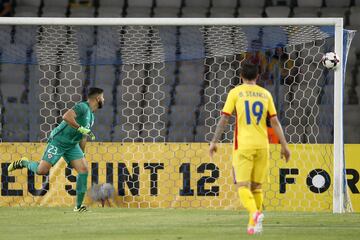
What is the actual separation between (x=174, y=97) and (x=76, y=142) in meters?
3.29

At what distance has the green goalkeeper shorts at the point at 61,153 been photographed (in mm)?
11094

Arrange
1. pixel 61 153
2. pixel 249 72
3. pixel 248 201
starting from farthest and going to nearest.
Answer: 1. pixel 61 153
2. pixel 249 72
3. pixel 248 201

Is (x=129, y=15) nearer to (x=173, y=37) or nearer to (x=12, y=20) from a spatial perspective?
(x=173, y=37)

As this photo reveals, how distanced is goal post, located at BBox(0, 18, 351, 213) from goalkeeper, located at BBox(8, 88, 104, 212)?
116cm

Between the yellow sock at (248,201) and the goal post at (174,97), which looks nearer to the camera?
the yellow sock at (248,201)

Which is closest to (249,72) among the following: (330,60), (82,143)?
(330,60)

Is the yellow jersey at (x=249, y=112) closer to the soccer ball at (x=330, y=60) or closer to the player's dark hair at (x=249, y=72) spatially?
the player's dark hair at (x=249, y=72)

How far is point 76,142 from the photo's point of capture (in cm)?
1116

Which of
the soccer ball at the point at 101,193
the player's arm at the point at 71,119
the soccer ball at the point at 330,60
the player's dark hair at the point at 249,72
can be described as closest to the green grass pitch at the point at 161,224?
the player's arm at the point at 71,119

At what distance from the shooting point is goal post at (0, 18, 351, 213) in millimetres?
11758

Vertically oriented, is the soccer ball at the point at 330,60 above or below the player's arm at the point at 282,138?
above

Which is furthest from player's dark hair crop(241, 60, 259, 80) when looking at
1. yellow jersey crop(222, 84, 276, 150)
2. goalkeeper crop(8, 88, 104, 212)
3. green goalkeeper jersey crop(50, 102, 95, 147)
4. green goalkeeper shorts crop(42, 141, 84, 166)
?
green goalkeeper shorts crop(42, 141, 84, 166)

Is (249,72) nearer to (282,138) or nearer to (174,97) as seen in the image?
(282,138)

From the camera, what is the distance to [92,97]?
35.7ft
